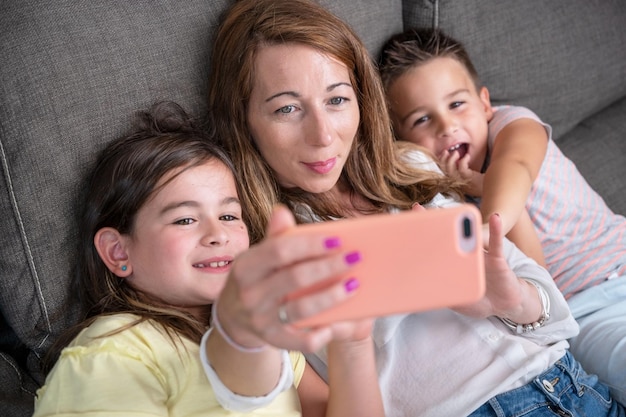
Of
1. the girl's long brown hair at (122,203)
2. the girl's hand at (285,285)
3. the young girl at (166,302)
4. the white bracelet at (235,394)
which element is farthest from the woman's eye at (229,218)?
the girl's hand at (285,285)

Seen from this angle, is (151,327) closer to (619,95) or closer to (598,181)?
(598,181)

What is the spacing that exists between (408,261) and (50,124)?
77 centimetres

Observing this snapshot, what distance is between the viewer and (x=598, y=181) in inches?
81.0

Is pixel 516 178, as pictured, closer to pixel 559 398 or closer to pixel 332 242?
pixel 559 398

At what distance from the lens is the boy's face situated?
178 centimetres

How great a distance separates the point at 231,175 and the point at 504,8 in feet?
3.37

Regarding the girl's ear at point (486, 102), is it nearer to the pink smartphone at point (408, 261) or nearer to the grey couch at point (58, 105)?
the grey couch at point (58, 105)

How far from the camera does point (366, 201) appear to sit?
1.62 m

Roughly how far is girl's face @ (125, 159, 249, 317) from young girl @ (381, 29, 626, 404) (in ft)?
2.03

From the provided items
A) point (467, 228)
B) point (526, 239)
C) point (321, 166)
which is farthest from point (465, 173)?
point (467, 228)

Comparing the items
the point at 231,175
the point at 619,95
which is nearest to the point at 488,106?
the point at 619,95

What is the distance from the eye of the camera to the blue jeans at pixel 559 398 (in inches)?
51.2

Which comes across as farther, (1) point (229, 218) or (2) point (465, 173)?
(2) point (465, 173)

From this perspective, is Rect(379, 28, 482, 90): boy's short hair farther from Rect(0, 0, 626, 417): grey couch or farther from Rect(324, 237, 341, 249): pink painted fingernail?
Rect(324, 237, 341, 249): pink painted fingernail
